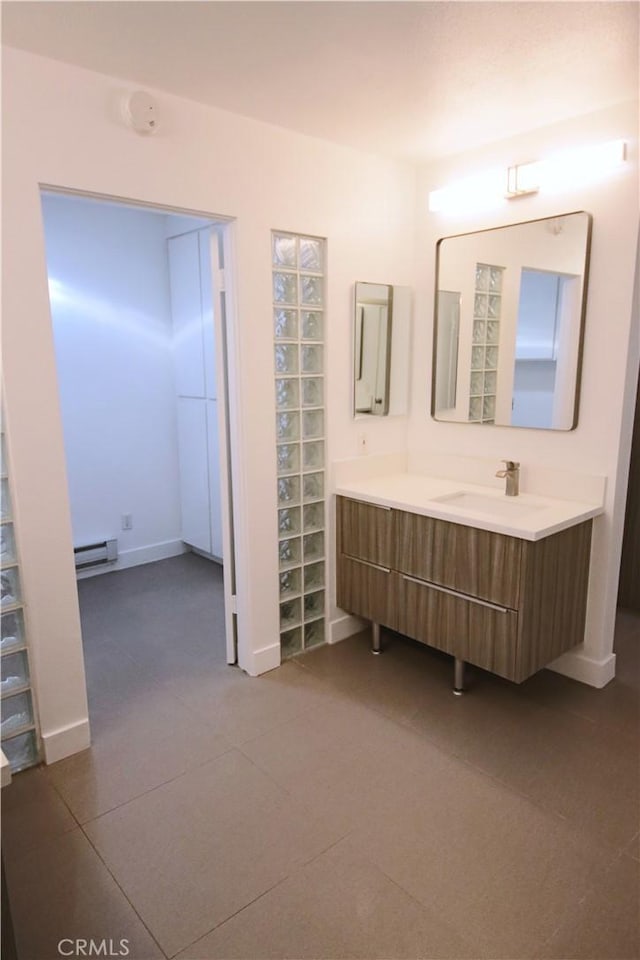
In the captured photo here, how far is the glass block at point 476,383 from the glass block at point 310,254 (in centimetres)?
91

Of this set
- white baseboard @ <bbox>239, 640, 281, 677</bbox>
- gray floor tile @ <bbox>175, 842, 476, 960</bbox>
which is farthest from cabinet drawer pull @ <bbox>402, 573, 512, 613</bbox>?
gray floor tile @ <bbox>175, 842, 476, 960</bbox>

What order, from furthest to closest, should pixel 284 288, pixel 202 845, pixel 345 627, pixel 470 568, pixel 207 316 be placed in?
pixel 207 316
pixel 345 627
pixel 284 288
pixel 470 568
pixel 202 845

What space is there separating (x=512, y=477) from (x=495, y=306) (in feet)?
2.68

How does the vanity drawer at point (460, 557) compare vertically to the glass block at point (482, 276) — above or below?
below

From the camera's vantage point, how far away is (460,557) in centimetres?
256

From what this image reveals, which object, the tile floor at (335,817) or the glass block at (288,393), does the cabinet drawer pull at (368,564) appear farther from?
the glass block at (288,393)

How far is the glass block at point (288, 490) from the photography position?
294 cm

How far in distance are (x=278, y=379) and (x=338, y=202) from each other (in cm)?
88

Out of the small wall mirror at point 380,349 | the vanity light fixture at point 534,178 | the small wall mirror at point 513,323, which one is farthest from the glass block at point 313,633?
the vanity light fixture at point 534,178

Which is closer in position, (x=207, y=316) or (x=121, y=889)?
(x=121, y=889)

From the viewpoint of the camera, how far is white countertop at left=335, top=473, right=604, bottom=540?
2.40 meters

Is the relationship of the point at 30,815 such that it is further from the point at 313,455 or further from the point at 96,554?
the point at 96,554

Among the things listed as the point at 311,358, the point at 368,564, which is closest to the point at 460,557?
the point at 368,564

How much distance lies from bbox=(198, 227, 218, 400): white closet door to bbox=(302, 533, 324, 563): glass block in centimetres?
132
